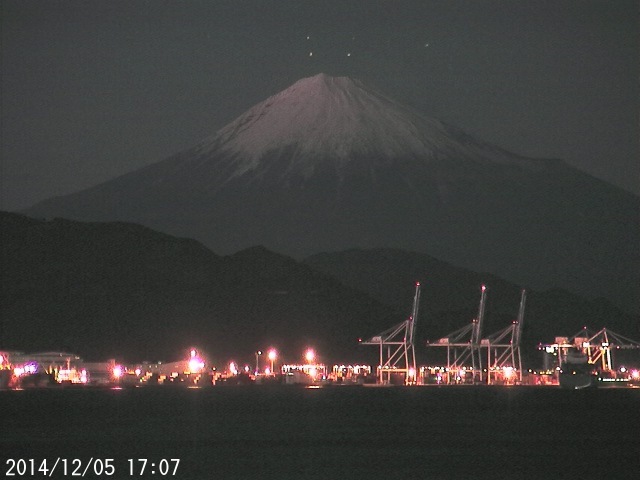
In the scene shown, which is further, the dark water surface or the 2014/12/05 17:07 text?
the dark water surface

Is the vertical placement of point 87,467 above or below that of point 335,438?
below

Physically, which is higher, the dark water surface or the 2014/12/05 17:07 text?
the dark water surface

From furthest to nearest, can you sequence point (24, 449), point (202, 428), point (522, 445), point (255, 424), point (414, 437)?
point (255, 424) < point (202, 428) < point (414, 437) < point (522, 445) < point (24, 449)

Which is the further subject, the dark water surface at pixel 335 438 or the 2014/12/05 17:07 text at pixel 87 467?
the dark water surface at pixel 335 438

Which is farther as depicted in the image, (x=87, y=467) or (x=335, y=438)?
(x=335, y=438)

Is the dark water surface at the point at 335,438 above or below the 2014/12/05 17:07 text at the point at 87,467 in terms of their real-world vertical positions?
above

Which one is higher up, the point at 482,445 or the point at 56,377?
the point at 56,377

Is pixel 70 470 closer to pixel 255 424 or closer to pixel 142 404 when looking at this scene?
pixel 255 424

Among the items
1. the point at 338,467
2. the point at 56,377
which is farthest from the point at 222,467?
the point at 56,377
